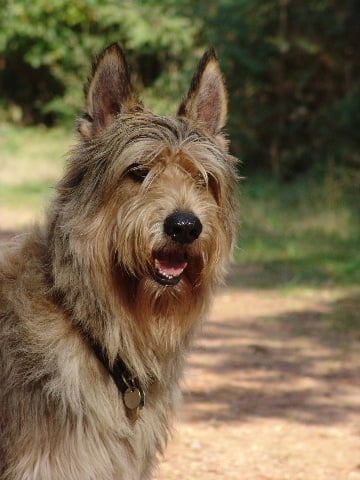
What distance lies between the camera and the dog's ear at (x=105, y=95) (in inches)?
177

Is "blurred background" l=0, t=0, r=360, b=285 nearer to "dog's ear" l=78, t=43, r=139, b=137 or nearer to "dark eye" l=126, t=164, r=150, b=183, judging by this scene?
"dog's ear" l=78, t=43, r=139, b=137

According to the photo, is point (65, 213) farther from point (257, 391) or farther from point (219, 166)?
point (257, 391)

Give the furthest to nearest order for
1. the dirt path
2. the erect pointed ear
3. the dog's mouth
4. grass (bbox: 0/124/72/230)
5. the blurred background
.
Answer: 1. grass (bbox: 0/124/72/230)
2. the blurred background
3. the dirt path
4. the erect pointed ear
5. the dog's mouth

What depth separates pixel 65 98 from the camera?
30188 mm

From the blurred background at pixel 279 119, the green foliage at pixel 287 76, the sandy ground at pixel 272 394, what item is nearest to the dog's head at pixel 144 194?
the sandy ground at pixel 272 394

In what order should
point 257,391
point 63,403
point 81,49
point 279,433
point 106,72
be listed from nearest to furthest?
point 63,403 < point 106,72 < point 279,433 < point 257,391 < point 81,49

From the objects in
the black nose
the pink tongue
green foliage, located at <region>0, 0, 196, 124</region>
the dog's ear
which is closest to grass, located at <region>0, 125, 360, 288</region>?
the dog's ear

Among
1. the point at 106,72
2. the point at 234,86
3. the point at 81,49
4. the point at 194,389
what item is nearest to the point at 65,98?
the point at 81,49

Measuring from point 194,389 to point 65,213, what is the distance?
3548 millimetres

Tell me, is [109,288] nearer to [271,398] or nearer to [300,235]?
[271,398]

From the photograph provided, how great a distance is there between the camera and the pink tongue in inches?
169

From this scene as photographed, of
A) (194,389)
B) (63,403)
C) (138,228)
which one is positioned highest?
(138,228)

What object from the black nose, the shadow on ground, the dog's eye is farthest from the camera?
the shadow on ground

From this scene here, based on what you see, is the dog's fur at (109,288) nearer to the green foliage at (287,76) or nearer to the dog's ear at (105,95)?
the dog's ear at (105,95)
